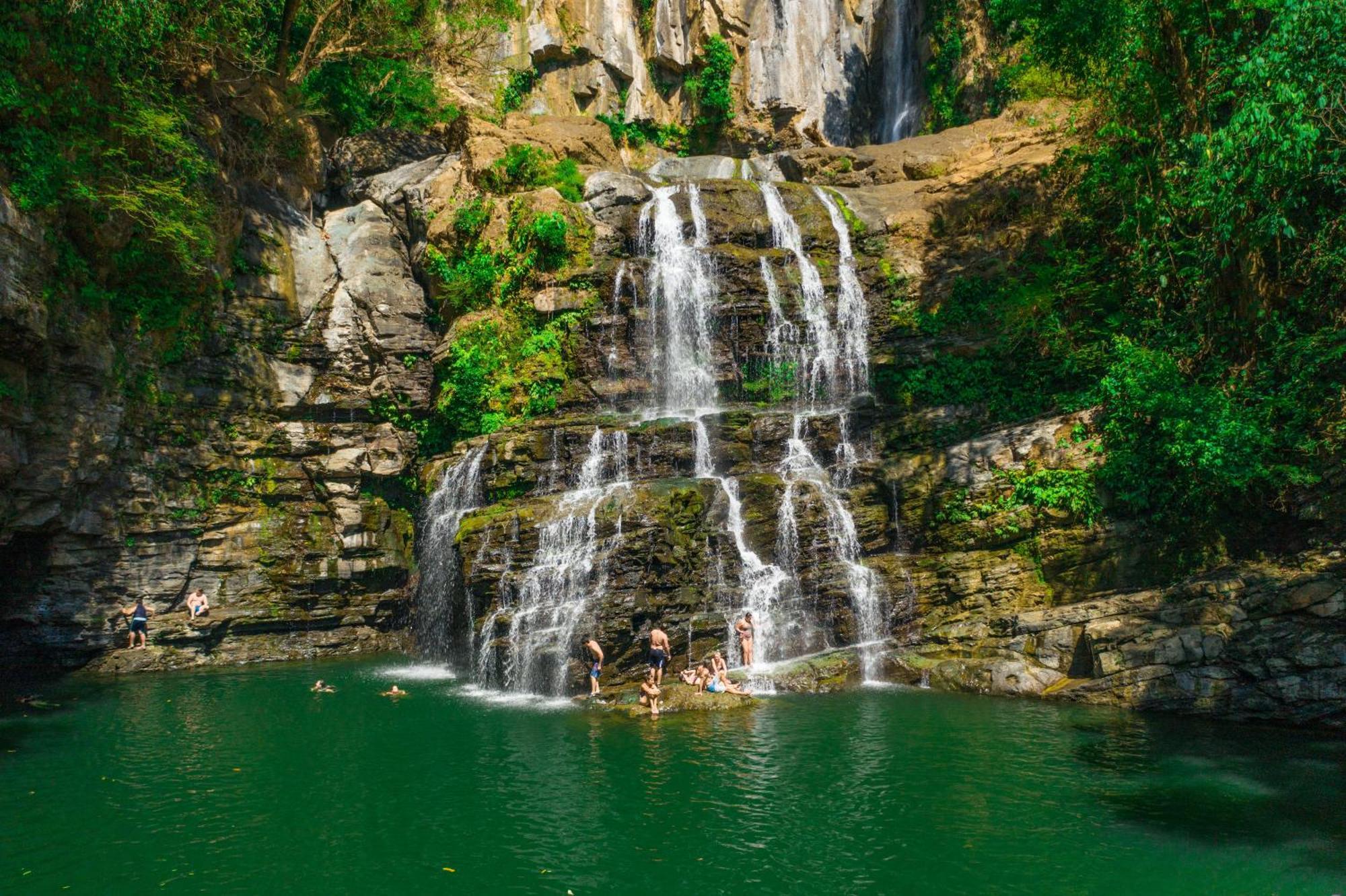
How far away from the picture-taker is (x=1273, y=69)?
12.7 m

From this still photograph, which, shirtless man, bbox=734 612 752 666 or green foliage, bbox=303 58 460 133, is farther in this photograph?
green foliage, bbox=303 58 460 133

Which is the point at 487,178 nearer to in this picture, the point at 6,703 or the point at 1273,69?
the point at 6,703

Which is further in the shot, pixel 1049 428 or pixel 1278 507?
pixel 1049 428

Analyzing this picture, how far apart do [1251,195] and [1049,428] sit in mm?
5804

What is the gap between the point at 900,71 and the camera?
119 ft

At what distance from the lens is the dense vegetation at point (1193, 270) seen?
43.9 ft

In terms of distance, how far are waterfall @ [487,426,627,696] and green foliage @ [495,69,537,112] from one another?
70.7ft

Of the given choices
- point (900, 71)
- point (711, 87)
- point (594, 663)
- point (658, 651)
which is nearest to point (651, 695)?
point (658, 651)

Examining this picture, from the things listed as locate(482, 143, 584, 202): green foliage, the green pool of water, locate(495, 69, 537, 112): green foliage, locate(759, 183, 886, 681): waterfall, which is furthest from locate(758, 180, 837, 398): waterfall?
locate(495, 69, 537, 112): green foliage

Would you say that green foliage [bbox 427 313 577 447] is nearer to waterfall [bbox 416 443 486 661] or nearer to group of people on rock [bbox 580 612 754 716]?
waterfall [bbox 416 443 486 661]

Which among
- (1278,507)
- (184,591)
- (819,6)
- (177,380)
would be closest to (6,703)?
(184,591)

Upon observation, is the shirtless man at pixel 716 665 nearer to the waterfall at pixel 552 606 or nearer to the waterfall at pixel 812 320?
the waterfall at pixel 552 606

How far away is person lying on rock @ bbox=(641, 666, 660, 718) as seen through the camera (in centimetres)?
1416

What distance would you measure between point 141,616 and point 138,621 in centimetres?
13
